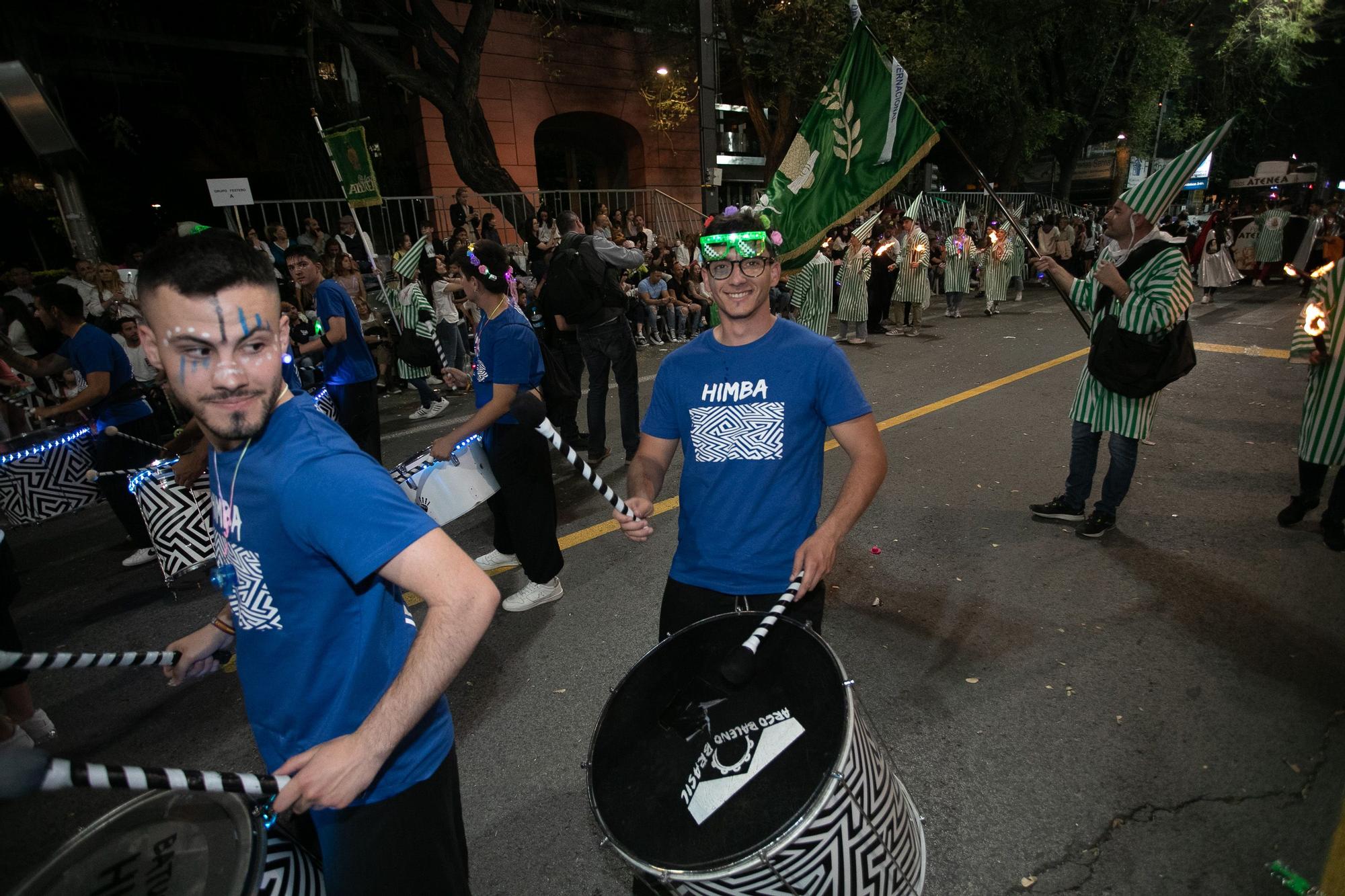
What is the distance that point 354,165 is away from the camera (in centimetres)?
991

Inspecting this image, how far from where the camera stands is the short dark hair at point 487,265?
12.9 ft

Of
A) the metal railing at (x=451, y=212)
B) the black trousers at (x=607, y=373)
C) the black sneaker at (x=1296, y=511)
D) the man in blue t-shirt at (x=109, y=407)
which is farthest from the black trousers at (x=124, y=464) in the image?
the black sneaker at (x=1296, y=511)

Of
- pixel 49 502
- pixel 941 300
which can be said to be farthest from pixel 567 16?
pixel 49 502

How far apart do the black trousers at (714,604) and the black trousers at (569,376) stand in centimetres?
340

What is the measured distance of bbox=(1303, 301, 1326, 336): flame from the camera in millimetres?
4609

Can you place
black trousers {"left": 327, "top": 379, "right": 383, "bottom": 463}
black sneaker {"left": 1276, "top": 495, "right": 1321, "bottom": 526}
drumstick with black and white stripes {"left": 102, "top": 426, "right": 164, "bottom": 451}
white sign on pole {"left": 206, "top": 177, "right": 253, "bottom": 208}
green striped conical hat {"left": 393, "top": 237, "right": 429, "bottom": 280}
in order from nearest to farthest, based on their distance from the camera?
black sneaker {"left": 1276, "top": 495, "right": 1321, "bottom": 526} < drumstick with black and white stripes {"left": 102, "top": 426, "right": 164, "bottom": 451} < black trousers {"left": 327, "top": 379, "right": 383, "bottom": 463} < green striped conical hat {"left": 393, "top": 237, "right": 429, "bottom": 280} < white sign on pole {"left": 206, "top": 177, "right": 253, "bottom": 208}

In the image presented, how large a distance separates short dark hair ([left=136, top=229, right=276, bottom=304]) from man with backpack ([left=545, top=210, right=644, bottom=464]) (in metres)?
4.94

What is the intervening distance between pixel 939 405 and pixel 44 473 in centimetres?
828

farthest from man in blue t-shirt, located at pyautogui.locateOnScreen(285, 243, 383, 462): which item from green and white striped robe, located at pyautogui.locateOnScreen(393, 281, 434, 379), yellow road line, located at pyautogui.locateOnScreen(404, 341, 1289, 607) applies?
yellow road line, located at pyautogui.locateOnScreen(404, 341, 1289, 607)

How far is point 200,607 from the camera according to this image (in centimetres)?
455

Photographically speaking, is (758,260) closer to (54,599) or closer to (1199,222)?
(54,599)

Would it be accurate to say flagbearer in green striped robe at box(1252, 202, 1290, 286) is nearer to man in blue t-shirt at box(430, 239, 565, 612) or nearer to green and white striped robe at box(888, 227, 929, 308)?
green and white striped robe at box(888, 227, 929, 308)

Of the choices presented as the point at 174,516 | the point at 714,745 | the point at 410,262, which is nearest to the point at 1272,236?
the point at 410,262

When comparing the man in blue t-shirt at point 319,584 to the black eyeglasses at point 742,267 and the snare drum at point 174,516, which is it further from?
the snare drum at point 174,516
